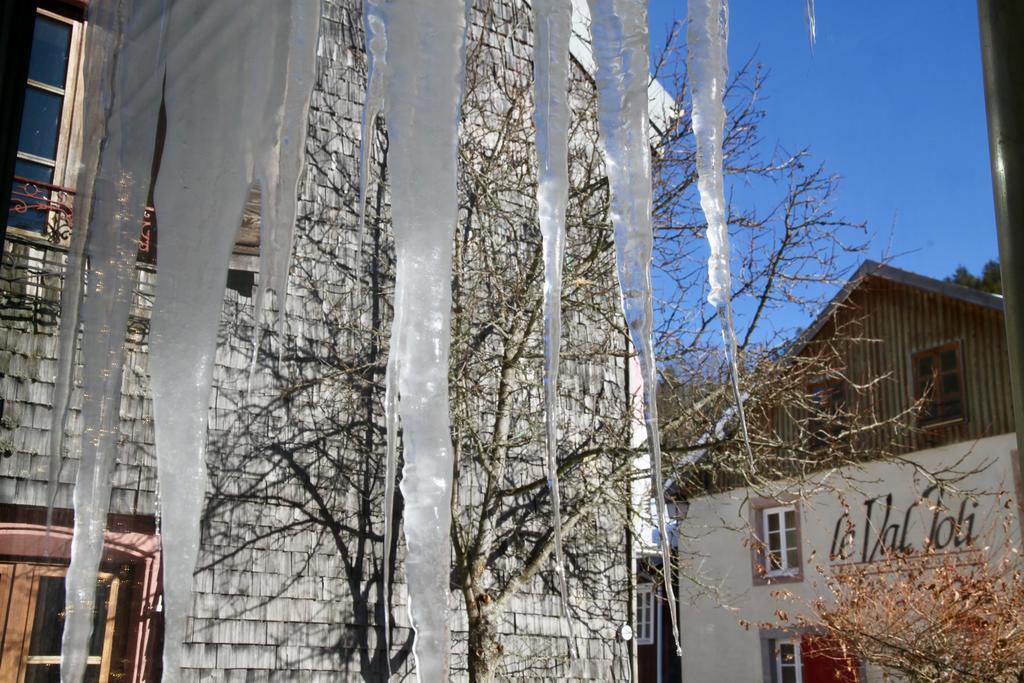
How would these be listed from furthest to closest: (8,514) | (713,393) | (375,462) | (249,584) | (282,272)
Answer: (713,393), (375,462), (249,584), (8,514), (282,272)

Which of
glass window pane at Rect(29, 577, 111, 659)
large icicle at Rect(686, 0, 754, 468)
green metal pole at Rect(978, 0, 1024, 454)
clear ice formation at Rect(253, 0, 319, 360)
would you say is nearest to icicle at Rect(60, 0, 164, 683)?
clear ice formation at Rect(253, 0, 319, 360)

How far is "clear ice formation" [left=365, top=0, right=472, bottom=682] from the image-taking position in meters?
1.43

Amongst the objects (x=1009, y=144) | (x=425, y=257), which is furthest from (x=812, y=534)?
(x=1009, y=144)

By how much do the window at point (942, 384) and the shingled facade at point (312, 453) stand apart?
6.33m

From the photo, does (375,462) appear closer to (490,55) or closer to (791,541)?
(490,55)

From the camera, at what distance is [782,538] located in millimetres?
12562

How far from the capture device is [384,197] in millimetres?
6121

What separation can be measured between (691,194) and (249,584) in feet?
11.8

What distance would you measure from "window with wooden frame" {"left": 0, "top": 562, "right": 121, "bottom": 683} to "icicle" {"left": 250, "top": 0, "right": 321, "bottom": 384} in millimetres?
2895

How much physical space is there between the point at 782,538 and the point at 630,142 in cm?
1165

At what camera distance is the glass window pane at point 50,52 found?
4535mm

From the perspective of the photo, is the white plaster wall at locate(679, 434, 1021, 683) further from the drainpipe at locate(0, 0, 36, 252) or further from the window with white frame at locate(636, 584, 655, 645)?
the drainpipe at locate(0, 0, 36, 252)

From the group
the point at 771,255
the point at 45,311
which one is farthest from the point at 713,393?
the point at 45,311

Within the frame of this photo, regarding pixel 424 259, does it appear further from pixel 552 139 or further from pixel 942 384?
pixel 942 384
